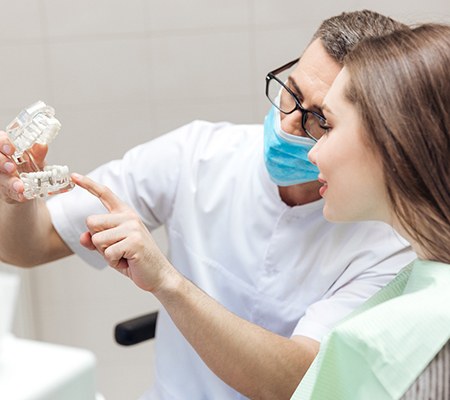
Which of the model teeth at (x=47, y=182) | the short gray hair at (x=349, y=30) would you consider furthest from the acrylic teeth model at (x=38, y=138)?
the short gray hair at (x=349, y=30)

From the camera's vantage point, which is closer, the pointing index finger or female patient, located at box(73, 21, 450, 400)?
female patient, located at box(73, 21, 450, 400)

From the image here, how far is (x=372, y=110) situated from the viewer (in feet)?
3.01

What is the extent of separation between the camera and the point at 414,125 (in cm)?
89

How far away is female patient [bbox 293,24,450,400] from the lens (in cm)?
84

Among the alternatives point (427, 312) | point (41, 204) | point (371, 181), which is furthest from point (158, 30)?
point (427, 312)

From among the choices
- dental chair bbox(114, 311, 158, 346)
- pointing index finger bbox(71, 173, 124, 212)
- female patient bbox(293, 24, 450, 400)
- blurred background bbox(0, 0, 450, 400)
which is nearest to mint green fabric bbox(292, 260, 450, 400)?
female patient bbox(293, 24, 450, 400)

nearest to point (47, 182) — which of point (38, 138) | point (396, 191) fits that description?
point (38, 138)

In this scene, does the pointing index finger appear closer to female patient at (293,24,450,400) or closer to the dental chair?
female patient at (293,24,450,400)

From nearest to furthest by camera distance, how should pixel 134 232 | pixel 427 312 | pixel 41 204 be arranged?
pixel 427 312 → pixel 134 232 → pixel 41 204

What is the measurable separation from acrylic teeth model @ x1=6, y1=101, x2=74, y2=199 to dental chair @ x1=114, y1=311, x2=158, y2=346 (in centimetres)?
46

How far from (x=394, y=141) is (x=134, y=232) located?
38 centimetres

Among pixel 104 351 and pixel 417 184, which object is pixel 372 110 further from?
→ pixel 104 351

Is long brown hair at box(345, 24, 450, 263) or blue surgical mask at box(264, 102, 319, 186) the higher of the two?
long brown hair at box(345, 24, 450, 263)

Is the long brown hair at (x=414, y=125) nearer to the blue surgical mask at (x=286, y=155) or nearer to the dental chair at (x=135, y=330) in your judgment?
the blue surgical mask at (x=286, y=155)
